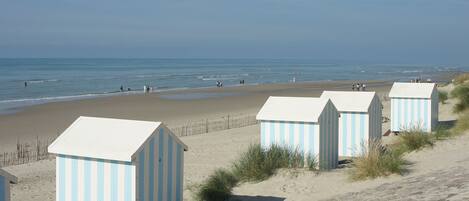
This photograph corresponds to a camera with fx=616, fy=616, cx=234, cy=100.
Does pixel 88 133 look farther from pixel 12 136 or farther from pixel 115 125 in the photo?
pixel 12 136

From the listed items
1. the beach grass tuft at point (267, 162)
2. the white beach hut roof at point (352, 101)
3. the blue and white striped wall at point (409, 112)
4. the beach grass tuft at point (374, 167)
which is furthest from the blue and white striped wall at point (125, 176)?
the blue and white striped wall at point (409, 112)

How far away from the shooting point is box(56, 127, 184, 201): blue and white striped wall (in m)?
8.68

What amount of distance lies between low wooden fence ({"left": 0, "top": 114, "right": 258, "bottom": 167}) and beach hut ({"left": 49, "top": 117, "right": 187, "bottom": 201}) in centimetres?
937

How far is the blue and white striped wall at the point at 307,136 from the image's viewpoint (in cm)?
1322

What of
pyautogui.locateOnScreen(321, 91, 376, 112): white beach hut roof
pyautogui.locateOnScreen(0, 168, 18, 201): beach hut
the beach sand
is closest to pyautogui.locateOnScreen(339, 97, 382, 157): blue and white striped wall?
pyautogui.locateOnScreen(321, 91, 376, 112): white beach hut roof

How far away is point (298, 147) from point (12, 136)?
16532 mm

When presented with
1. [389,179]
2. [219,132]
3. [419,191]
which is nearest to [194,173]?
[389,179]

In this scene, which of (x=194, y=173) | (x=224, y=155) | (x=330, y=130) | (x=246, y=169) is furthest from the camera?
(x=224, y=155)

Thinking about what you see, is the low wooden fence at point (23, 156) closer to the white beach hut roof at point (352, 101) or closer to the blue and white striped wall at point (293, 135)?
the blue and white striped wall at point (293, 135)

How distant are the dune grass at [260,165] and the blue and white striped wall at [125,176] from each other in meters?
2.30

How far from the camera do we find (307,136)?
43.6 ft

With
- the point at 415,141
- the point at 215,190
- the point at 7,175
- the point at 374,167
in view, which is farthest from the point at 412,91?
the point at 7,175

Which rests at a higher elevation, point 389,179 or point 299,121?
point 299,121

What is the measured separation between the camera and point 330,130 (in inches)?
549
